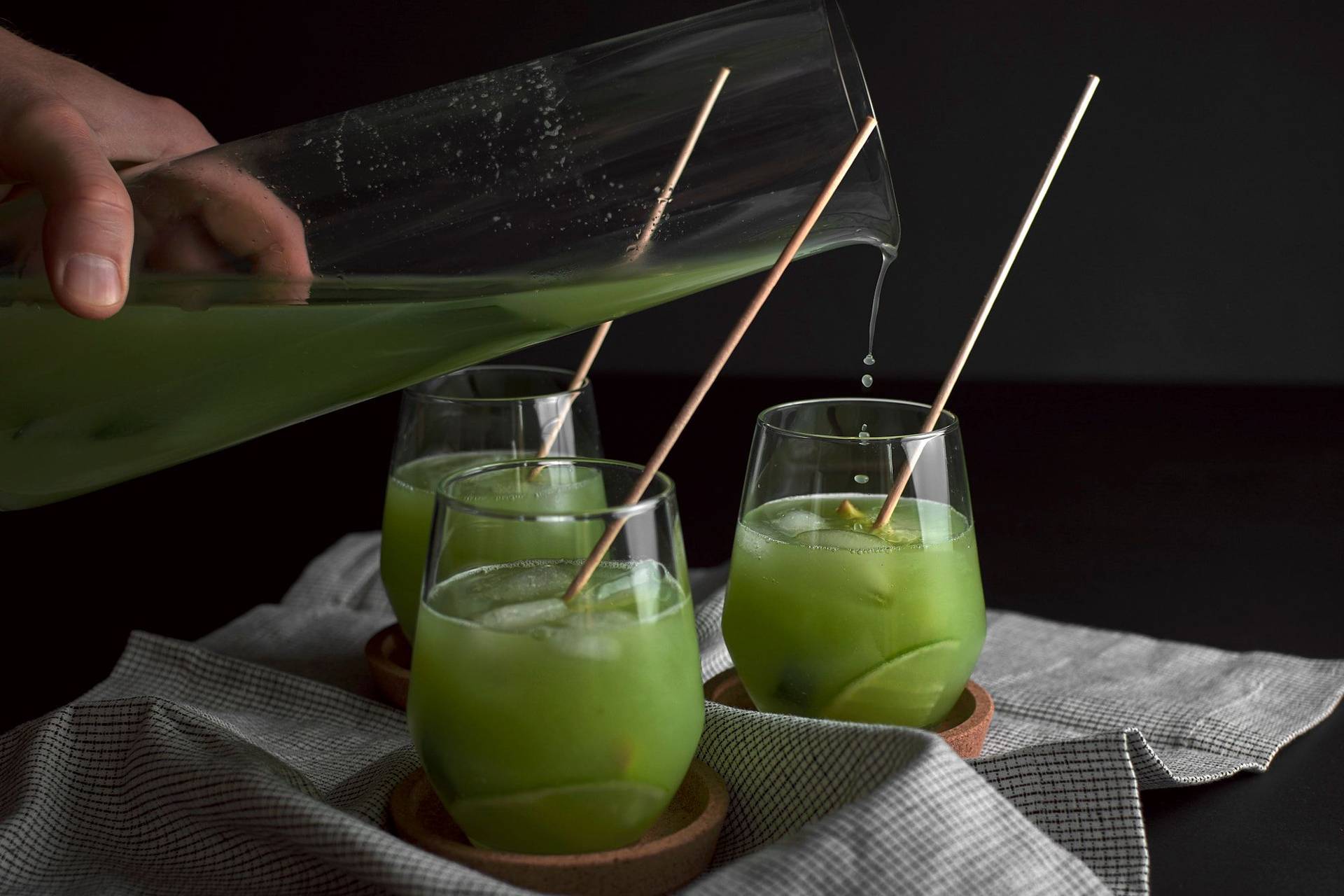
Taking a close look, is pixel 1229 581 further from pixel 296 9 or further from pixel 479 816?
pixel 296 9

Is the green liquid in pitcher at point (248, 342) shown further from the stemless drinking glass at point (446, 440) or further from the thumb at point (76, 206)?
the stemless drinking glass at point (446, 440)

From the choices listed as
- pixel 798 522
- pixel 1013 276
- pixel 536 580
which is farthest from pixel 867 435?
pixel 1013 276

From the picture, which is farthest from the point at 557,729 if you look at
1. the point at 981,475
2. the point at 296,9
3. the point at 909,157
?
the point at 296,9

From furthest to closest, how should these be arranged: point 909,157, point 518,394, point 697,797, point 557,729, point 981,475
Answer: point 909,157 → point 981,475 → point 518,394 → point 697,797 → point 557,729

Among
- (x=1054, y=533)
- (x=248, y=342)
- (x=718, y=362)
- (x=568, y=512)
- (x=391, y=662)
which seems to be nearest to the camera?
(x=568, y=512)

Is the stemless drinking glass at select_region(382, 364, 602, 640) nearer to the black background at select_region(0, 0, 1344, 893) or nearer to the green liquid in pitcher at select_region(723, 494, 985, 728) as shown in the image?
the green liquid in pitcher at select_region(723, 494, 985, 728)

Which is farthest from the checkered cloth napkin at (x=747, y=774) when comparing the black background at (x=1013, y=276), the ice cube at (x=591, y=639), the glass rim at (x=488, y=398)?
the black background at (x=1013, y=276)

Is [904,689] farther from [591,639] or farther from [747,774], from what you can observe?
[591,639]
